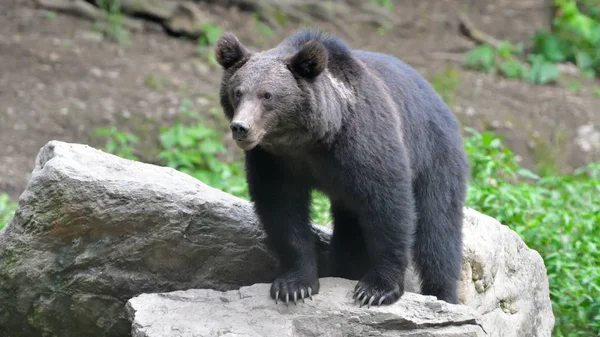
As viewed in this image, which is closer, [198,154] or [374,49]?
[198,154]

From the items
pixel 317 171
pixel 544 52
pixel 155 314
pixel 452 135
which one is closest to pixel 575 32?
pixel 544 52

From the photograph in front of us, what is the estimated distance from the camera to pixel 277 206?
17.9 ft

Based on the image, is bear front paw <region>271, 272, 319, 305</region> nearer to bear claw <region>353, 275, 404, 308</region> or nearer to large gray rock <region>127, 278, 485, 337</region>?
large gray rock <region>127, 278, 485, 337</region>

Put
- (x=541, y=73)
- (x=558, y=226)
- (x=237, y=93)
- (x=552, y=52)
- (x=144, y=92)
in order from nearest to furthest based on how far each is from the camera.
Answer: (x=237, y=93)
(x=558, y=226)
(x=144, y=92)
(x=541, y=73)
(x=552, y=52)

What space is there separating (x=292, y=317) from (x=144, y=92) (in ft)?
23.1

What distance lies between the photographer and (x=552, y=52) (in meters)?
14.0

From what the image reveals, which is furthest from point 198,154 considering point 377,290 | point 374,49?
point 377,290

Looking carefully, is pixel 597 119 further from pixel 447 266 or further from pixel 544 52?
pixel 447 266

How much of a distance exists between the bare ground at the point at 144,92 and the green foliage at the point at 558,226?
3151 mm

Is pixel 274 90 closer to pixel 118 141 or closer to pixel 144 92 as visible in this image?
pixel 118 141

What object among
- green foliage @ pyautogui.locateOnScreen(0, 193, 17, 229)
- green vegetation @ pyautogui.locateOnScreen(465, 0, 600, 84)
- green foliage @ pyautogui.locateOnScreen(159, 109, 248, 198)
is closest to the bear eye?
green foliage @ pyautogui.locateOnScreen(0, 193, 17, 229)

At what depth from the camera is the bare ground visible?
10703 millimetres

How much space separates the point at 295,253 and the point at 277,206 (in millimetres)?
325

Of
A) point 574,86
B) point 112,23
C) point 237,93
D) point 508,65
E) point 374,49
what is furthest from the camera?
point 374,49
